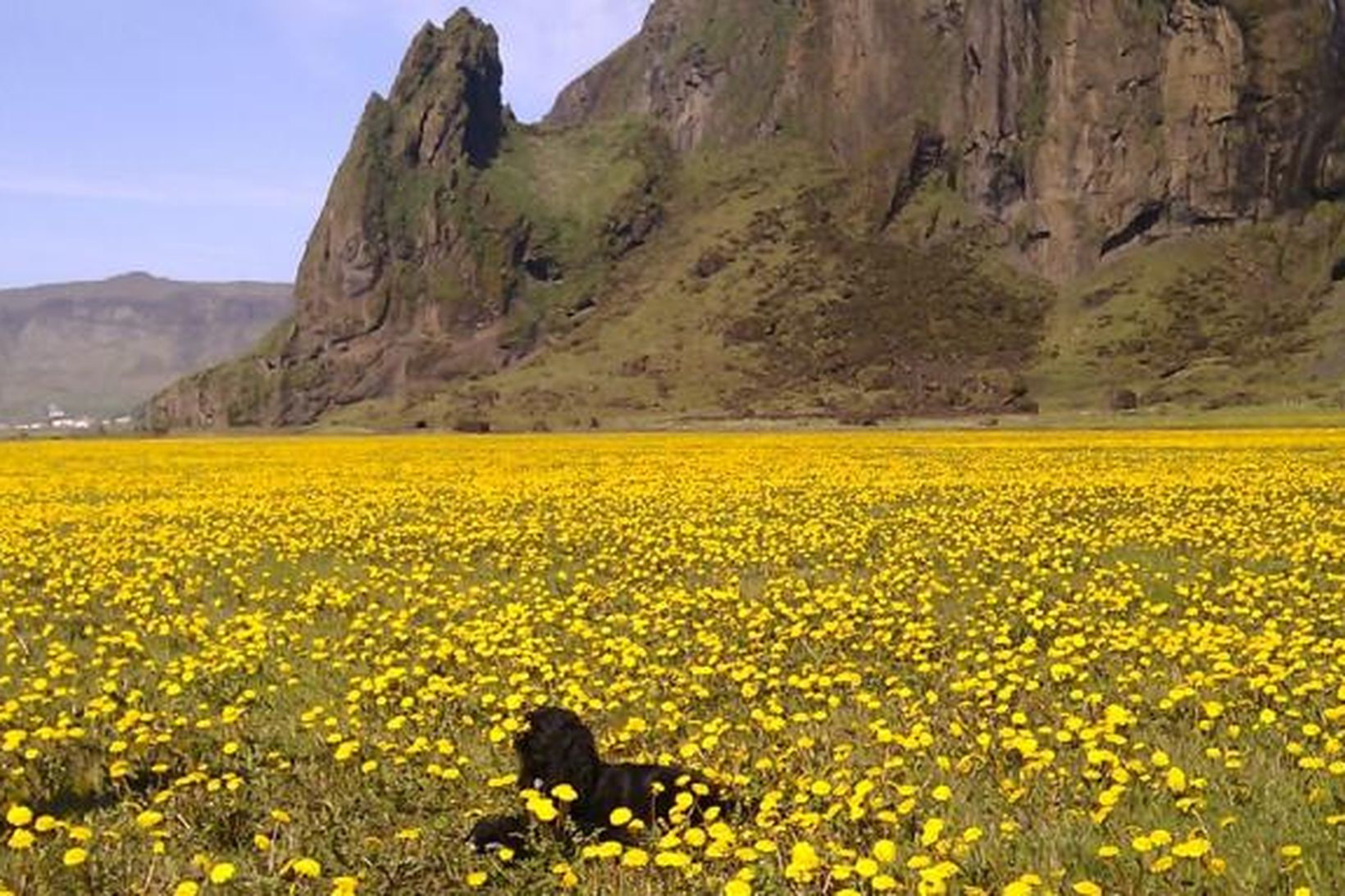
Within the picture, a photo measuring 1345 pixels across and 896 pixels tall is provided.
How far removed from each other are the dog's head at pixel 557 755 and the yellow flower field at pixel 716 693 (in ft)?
2.01

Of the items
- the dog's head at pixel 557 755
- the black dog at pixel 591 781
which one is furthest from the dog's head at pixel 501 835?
the dog's head at pixel 557 755

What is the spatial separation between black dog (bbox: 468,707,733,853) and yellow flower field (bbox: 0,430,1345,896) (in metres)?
0.39

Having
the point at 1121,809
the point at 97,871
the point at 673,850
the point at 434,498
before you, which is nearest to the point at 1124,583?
the point at 1121,809

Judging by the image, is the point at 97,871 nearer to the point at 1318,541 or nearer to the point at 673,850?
the point at 673,850

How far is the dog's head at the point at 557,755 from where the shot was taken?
7.55 metres

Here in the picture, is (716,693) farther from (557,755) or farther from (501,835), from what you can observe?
(501,835)

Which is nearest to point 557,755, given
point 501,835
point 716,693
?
point 501,835

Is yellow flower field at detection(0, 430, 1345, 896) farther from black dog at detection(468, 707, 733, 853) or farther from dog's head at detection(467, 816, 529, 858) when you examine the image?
black dog at detection(468, 707, 733, 853)

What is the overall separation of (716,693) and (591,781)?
3496 mm

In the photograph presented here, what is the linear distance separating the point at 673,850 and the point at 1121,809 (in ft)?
9.09

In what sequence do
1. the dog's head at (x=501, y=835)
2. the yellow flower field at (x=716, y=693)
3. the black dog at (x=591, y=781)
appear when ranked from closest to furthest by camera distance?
the yellow flower field at (x=716, y=693)
the dog's head at (x=501, y=835)
the black dog at (x=591, y=781)

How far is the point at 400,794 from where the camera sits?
27.5ft

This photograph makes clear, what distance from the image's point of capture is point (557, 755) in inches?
299

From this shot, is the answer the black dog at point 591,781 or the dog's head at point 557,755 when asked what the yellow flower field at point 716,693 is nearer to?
the black dog at point 591,781
